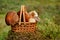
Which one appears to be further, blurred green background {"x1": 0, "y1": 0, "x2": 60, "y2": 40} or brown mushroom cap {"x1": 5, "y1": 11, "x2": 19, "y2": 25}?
blurred green background {"x1": 0, "y1": 0, "x2": 60, "y2": 40}

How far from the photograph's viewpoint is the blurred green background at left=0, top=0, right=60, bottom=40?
1.98 meters

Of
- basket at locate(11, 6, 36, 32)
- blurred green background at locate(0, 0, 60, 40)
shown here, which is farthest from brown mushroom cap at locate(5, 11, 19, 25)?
blurred green background at locate(0, 0, 60, 40)

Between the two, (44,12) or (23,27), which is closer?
(23,27)

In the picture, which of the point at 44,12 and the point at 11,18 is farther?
the point at 44,12

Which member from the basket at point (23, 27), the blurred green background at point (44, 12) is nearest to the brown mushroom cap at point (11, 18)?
the basket at point (23, 27)

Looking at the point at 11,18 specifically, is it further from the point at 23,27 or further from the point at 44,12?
the point at 44,12

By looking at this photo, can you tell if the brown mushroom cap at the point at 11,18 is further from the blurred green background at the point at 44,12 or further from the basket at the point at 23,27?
the blurred green background at the point at 44,12

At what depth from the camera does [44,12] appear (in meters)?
2.00

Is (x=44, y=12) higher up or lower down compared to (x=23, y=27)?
higher up

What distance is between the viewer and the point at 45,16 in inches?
78.9

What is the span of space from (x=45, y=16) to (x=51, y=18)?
0.21 feet

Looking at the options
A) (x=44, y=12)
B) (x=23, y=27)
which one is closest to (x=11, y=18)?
(x=23, y=27)

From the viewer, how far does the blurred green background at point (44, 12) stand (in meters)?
1.98

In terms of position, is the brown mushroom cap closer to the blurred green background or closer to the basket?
the basket
